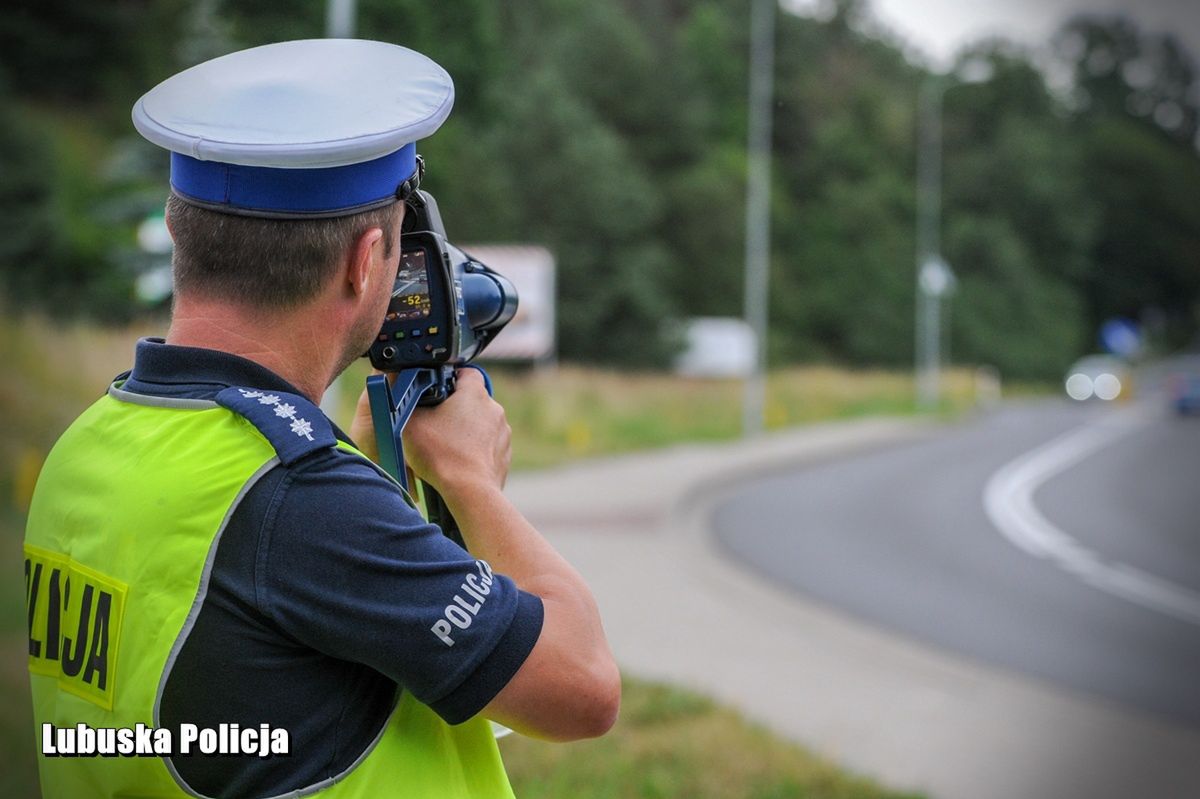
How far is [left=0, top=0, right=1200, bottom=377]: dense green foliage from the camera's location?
930 inches

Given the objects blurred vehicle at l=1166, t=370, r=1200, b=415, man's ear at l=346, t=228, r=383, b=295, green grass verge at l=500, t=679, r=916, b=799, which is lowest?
blurred vehicle at l=1166, t=370, r=1200, b=415

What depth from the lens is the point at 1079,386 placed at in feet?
177

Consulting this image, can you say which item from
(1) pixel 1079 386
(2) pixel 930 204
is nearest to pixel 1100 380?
(1) pixel 1079 386

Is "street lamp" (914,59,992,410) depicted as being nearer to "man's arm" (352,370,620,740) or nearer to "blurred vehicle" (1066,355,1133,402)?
"blurred vehicle" (1066,355,1133,402)

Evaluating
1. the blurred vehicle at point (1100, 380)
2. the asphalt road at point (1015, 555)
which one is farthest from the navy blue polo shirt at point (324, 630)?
the blurred vehicle at point (1100, 380)

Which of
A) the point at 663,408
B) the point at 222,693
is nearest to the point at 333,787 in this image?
the point at 222,693

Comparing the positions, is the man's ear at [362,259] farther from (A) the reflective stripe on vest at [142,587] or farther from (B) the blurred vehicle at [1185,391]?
(B) the blurred vehicle at [1185,391]

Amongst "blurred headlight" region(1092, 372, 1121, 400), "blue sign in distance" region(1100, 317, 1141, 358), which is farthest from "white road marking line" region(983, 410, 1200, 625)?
"blue sign in distance" region(1100, 317, 1141, 358)

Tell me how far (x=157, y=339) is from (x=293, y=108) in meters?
0.30

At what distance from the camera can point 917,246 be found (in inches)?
2416

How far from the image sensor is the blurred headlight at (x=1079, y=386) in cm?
5319

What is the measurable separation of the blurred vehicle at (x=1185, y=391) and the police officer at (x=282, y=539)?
121ft

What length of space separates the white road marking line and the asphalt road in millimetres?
28

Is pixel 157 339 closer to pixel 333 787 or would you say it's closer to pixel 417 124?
pixel 417 124
